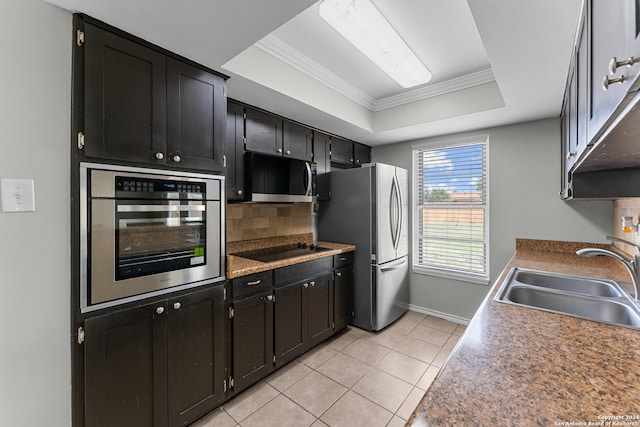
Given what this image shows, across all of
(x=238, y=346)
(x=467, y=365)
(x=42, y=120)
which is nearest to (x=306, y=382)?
(x=238, y=346)

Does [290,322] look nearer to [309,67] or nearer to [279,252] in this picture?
[279,252]

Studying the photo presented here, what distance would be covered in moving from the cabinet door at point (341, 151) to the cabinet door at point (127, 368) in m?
2.46

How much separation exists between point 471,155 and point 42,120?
3670mm

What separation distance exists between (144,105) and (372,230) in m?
2.31

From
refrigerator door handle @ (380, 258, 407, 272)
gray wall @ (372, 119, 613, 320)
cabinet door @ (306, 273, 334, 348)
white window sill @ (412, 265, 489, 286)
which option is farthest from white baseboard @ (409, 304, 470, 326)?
cabinet door @ (306, 273, 334, 348)

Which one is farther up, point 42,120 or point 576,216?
point 42,120

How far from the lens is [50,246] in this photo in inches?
49.4

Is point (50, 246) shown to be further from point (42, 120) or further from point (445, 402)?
point (445, 402)

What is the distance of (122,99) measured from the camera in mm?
1432

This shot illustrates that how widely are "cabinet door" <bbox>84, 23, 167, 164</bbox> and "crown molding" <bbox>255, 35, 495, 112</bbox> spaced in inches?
32.9

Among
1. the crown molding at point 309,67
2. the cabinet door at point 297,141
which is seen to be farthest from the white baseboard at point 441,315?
the crown molding at point 309,67

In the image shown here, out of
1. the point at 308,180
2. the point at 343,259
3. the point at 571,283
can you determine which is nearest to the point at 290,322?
the point at 343,259

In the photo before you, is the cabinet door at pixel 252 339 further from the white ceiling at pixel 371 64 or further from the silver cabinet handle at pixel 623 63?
the silver cabinet handle at pixel 623 63

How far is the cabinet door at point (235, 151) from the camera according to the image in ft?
7.27
